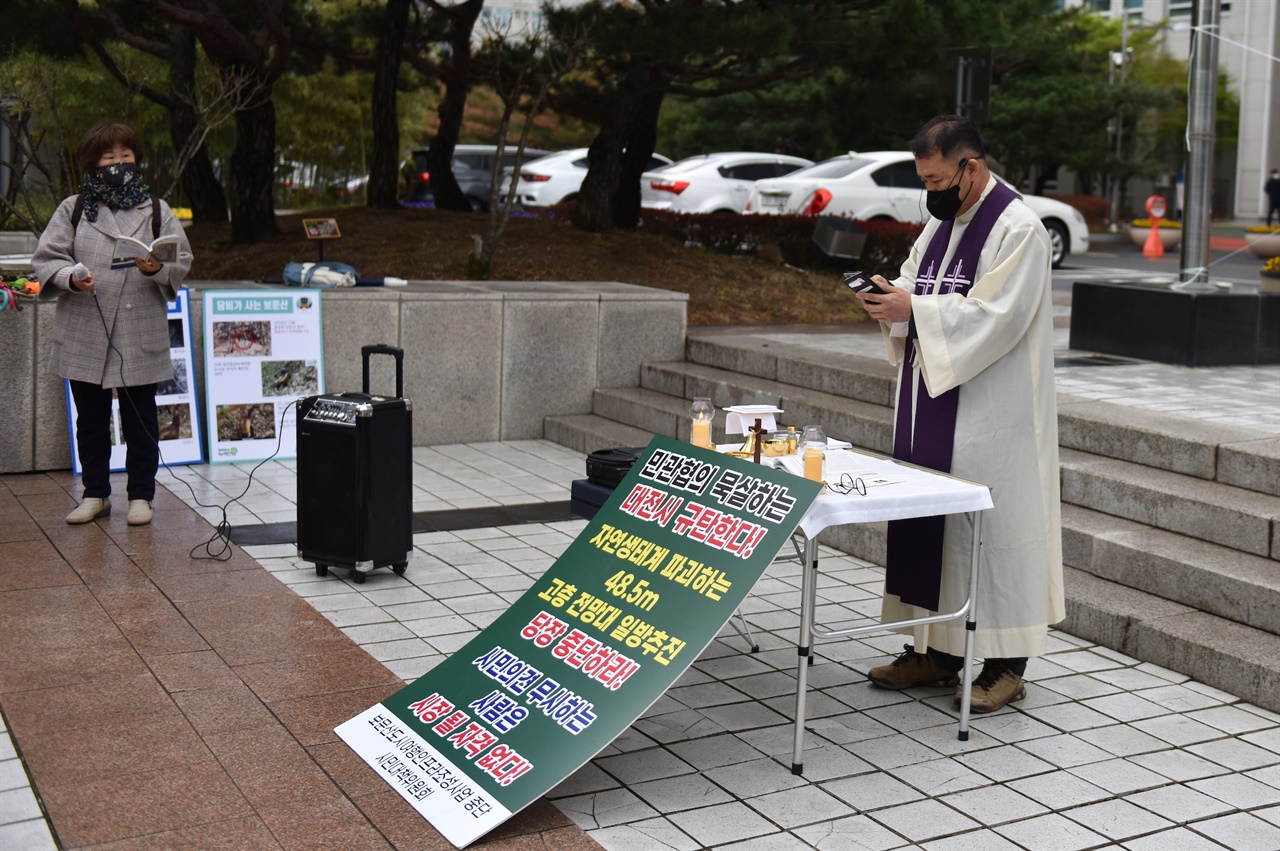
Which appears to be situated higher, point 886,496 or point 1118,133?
point 1118,133

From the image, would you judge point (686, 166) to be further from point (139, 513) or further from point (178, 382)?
point (139, 513)

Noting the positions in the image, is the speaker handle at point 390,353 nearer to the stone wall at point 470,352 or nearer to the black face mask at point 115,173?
the black face mask at point 115,173

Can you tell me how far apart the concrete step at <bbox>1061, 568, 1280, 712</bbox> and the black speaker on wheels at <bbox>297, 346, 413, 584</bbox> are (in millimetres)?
3037

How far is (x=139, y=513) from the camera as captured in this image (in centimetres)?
717

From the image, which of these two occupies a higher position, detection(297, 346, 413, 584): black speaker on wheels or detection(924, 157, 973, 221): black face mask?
detection(924, 157, 973, 221): black face mask

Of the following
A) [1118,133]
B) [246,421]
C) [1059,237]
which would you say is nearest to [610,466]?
[246,421]

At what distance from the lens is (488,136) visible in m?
41.8

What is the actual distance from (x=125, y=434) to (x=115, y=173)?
1.31 meters

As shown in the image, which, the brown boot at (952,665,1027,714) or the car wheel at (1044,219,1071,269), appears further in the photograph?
the car wheel at (1044,219,1071,269)

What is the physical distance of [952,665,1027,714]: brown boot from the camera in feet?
16.5

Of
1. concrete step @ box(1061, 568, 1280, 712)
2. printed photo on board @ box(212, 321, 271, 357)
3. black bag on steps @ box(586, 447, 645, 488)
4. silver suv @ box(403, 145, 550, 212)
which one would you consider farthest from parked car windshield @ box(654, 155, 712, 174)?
black bag on steps @ box(586, 447, 645, 488)

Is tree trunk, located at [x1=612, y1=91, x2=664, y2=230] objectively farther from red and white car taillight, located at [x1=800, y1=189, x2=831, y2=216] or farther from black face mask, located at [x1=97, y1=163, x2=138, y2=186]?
black face mask, located at [x1=97, y1=163, x2=138, y2=186]

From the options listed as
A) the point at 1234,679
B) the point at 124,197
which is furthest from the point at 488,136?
the point at 1234,679

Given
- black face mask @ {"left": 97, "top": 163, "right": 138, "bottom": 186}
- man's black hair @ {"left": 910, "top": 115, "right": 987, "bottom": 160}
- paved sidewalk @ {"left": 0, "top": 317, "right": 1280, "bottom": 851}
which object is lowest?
paved sidewalk @ {"left": 0, "top": 317, "right": 1280, "bottom": 851}
